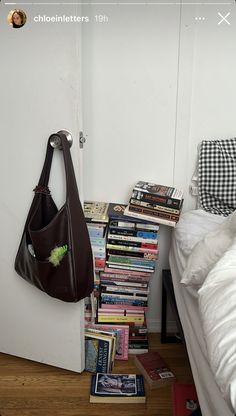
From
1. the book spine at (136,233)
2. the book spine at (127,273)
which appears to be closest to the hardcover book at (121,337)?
the book spine at (127,273)

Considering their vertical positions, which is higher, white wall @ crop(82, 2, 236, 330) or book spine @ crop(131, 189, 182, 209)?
white wall @ crop(82, 2, 236, 330)

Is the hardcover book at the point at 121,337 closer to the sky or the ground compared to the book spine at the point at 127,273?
closer to the ground

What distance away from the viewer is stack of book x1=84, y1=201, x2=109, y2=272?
5.97 feet

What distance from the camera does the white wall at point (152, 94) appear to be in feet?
5.88

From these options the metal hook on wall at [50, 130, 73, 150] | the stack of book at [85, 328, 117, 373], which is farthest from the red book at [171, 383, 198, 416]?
the metal hook on wall at [50, 130, 73, 150]

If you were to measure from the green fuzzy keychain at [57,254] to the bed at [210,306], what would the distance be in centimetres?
50

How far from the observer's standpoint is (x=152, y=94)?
73.7 inches

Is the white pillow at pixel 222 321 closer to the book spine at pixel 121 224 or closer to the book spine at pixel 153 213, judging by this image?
the book spine at pixel 153 213

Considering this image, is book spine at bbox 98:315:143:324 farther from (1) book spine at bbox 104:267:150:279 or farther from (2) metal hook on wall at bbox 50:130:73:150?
(2) metal hook on wall at bbox 50:130:73:150

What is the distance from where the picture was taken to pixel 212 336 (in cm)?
90

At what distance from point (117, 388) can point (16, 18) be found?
162 centimetres

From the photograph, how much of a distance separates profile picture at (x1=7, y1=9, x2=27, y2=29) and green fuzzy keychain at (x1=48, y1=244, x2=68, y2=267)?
3.02 feet

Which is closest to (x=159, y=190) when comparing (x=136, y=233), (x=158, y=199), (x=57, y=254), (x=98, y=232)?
(x=158, y=199)

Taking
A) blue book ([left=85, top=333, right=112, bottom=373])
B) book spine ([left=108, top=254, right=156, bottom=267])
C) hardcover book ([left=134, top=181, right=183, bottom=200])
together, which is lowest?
blue book ([left=85, top=333, right=112, bottom=373])
